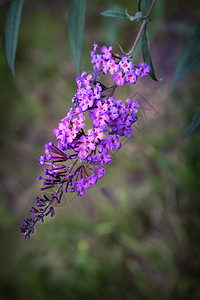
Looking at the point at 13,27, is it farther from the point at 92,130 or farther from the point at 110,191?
the point at 110,191

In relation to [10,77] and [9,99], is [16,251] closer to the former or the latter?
[9,99]

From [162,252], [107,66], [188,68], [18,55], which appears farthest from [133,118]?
[18,55]

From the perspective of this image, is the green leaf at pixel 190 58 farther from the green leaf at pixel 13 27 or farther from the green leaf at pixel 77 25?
the green leaf at pixel 13 27

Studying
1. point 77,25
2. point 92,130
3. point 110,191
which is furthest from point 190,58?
point 110,191

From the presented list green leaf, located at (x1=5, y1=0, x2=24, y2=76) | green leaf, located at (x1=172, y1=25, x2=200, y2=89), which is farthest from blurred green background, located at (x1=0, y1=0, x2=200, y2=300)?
green leaf, located at (x1=5, y1=0, x2=24, y2=76)

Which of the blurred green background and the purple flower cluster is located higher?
the blurred green background

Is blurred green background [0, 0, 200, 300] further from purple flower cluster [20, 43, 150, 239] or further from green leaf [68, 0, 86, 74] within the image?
purple flower cluster [20, 43, 150, 239]
